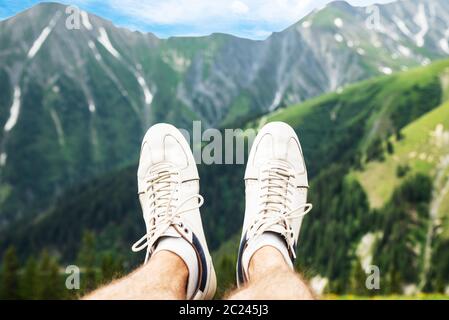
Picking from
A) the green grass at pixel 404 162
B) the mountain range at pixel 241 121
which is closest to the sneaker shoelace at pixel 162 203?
the mountain range at pixel 241 121

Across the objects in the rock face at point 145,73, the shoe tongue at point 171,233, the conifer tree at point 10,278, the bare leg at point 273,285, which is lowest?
the bare leg at point 273,285

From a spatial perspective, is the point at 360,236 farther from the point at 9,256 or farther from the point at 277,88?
the point at 277,88

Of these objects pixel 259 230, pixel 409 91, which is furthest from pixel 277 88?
pixel 259 230

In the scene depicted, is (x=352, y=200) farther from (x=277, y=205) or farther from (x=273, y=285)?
(x=273, y=285)

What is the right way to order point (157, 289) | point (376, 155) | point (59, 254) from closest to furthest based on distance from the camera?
point (157, 289)
point (376, 155)
point (59, 254)

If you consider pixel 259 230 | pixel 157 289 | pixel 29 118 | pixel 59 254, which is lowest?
pixel 157 289

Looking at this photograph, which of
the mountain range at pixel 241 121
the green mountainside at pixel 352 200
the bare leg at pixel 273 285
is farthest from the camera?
the mountain range at pixel 241 121

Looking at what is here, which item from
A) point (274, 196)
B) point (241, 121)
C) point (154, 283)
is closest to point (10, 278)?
point (274, 196)

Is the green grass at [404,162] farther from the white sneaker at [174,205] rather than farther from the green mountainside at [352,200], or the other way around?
the white sneaker at [174,205]
